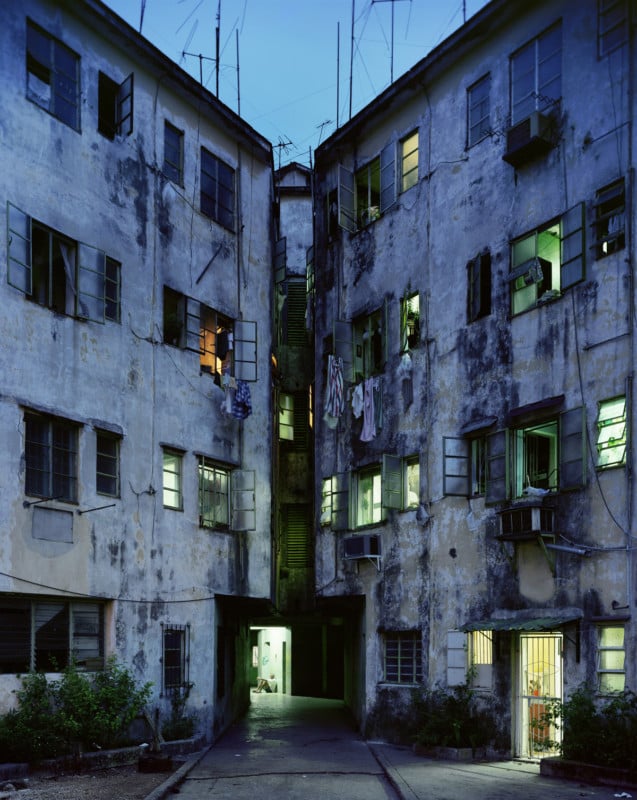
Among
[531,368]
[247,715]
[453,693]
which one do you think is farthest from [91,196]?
[247,715]

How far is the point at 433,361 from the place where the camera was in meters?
20.8

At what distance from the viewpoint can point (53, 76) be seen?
1831 cm

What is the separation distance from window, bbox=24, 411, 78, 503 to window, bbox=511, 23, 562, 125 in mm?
10784

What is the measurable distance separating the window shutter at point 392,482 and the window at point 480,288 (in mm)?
3622

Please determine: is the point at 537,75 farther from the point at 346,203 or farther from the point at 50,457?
the point at 50,457

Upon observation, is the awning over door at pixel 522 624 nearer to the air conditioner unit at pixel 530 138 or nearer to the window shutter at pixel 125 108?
the air conditioner unit at pixel 530 138

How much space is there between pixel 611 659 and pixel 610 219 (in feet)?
24.3

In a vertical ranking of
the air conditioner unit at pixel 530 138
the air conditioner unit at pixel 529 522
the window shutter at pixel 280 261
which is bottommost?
the air conditioner unit at pixel 529 522

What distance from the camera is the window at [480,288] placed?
19516mm

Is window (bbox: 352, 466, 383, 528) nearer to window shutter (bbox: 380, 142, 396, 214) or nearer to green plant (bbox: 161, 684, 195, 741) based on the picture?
green plant (bbox: 161, 684, 195, 741)

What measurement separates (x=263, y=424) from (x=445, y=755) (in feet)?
30.3

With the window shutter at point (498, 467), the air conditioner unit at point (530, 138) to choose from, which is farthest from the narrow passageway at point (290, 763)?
the air conditioner unit at point (530, 138)

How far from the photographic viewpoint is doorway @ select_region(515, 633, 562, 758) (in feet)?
55.8

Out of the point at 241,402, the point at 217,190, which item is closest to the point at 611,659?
the point at 241,402
